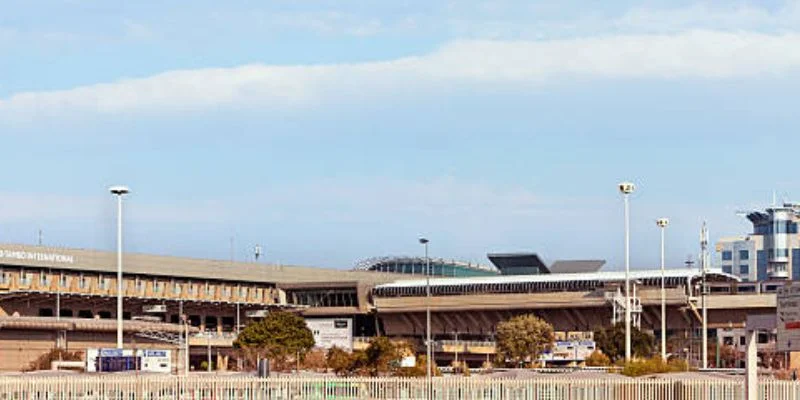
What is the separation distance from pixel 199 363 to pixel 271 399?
104662 mm

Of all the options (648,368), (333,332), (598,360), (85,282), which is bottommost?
(598,360)

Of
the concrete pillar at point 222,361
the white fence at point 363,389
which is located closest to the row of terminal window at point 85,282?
the concrete pillar at point 222,361

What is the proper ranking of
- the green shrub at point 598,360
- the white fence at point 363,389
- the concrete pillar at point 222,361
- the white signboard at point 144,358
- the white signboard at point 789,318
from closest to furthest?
the white signboard at point 789,318
the white fence at point 363,389
the white signboard at point 144,358
the green shrub at point 598,360
the concrete pillar at point 222,361

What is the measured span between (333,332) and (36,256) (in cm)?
3726

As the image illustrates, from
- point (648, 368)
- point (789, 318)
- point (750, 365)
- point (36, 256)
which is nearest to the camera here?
point (789, 318)

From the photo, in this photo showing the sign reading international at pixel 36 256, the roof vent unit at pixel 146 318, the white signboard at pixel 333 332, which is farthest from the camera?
the white signboard at pixel 333 332

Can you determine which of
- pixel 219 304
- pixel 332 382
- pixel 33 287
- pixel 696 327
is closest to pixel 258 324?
pixel 33 287

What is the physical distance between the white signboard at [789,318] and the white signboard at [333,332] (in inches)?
5482

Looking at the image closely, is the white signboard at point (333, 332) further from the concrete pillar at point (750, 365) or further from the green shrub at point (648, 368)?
the concrete pillar at point (750, 365)

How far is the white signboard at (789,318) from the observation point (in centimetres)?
5325

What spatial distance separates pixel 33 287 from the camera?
174375mm

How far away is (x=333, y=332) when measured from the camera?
641 feet

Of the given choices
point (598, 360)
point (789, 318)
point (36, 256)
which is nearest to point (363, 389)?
point (789, 318)

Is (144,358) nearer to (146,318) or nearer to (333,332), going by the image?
(146,318)
